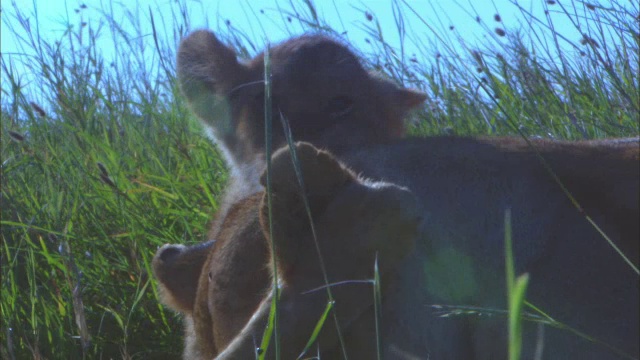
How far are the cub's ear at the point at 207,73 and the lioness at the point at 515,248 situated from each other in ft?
5.30

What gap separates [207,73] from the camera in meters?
3.54

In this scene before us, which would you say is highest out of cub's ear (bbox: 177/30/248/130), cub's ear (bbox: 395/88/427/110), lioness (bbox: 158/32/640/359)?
cub's ear (bbox: 177/30/248/130)

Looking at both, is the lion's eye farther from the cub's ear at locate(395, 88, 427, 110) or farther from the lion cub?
the lion cub

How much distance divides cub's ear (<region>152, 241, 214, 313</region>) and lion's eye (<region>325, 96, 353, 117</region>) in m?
0.93

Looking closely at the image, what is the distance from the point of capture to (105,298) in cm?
340

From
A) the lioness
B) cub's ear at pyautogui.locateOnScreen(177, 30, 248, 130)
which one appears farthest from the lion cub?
cub's ear at pyautogui.locateOnScreen(177, 30, 248, 130)

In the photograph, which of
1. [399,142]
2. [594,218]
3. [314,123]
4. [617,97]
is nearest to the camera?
[594,218]

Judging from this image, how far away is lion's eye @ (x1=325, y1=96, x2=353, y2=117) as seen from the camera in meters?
3.11

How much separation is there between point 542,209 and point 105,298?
2006 mm

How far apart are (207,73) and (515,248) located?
2019 millimetres

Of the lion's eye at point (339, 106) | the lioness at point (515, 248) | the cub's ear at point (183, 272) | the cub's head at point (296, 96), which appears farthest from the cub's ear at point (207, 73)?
the lioness at point (515, 248)

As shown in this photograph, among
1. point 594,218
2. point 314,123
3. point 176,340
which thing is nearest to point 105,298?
point 176,340

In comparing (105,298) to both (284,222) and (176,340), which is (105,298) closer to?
(176,340)

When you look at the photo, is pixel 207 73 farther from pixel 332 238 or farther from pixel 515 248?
pixel 515 248
